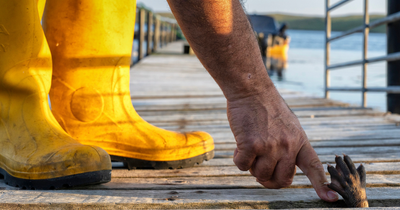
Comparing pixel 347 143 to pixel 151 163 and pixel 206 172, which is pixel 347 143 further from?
pixel 151 163

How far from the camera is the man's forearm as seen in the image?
2.36 ft

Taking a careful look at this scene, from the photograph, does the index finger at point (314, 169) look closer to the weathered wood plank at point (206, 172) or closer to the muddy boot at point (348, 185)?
the muddy boot at point (348, 185)

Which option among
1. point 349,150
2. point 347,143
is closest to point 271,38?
point 347,143

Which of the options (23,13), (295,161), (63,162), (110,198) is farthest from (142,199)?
(23,13)

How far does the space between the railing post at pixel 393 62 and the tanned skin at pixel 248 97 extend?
209 centimetres

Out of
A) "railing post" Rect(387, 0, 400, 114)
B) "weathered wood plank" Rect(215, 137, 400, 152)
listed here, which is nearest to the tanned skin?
"weathered wood plank" Rect(215, 137, 400, 152)

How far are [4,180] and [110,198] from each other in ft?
1.21

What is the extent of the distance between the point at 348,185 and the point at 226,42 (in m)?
0.40

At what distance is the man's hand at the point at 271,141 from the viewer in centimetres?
78

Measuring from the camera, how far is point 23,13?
989 mm

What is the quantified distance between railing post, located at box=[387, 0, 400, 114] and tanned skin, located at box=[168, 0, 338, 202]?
209 cm

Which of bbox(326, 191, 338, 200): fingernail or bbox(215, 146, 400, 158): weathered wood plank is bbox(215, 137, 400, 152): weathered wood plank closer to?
bbox(215, 146, 400, 158): weathered wood plank

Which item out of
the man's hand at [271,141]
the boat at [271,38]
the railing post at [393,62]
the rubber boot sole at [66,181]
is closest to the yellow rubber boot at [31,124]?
the rubber boot sole at [66,181]

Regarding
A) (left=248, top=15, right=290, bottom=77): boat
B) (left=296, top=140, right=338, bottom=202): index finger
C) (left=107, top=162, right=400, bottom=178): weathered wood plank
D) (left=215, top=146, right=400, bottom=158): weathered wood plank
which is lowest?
(left=107, top=162, right=400, bottom=178): weathered wood plank
